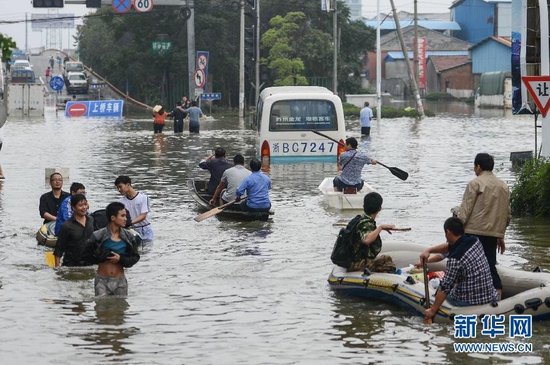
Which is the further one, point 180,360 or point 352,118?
point 352,118

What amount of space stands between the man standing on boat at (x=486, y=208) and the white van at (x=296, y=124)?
575 inches

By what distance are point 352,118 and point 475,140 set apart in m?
19.8

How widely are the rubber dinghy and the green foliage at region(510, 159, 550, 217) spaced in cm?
636

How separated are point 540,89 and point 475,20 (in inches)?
4251

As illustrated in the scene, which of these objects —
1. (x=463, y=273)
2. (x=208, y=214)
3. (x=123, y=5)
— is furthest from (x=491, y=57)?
(x=463, y=273)

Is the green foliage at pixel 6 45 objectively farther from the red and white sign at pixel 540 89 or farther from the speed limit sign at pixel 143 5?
the speed limit sign at pixel 143 5

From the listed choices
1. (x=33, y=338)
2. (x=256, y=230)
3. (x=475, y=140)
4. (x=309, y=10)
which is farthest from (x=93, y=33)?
(x=33, y=338)

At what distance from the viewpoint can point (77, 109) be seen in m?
62.0

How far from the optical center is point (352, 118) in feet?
200

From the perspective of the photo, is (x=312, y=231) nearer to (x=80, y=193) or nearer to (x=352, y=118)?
(x=80, y=193)

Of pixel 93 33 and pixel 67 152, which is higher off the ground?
pixel 93 33

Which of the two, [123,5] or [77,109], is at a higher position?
[123,5]

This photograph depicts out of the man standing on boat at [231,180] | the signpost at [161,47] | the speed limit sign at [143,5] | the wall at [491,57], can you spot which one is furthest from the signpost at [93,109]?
the man standing on boat at [231,180]

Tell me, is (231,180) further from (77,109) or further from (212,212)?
(77,109)
